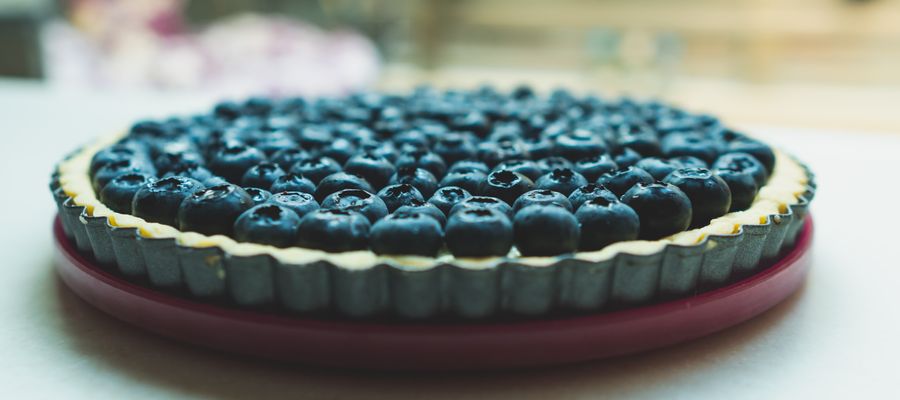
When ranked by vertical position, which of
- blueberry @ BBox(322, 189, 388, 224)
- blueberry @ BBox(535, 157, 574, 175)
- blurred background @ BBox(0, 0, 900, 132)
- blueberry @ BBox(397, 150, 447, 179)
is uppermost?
blueberry @ BBox(322, 189, 388, 224)

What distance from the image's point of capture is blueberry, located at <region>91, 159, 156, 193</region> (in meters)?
1.50

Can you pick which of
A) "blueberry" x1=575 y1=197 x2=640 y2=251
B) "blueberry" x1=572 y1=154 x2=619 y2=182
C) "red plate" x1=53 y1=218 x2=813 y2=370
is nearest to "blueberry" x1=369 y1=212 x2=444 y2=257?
"red plate" x1=53 y1=218 x2=813 y2=370

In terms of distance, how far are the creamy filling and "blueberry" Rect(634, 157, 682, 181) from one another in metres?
0.16

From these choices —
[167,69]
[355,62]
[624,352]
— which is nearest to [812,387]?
[624,352]

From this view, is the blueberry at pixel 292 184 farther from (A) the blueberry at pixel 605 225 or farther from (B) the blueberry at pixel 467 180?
(A) the blueberry at pixel 605 225

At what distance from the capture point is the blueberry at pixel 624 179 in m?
1.41

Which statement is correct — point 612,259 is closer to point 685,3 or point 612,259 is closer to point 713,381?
point 713,381

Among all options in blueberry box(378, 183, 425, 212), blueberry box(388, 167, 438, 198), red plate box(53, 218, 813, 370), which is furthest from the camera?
blueberry box(388, 167, 438, 198)

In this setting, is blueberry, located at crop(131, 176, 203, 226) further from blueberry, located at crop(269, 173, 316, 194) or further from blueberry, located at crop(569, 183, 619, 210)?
blueberry, located at crop(569, 183, 619, 210)

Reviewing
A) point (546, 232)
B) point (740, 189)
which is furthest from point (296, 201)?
point (740, 189)

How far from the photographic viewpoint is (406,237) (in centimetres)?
112

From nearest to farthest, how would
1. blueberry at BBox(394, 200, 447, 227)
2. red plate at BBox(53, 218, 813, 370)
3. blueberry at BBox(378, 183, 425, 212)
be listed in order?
1. red plate at BBox(53, 218, 813, 370)
2. blueberry at BBox(394, 200, 447, 227)
3. blueberry at BBox(378, 183, 425, 212)

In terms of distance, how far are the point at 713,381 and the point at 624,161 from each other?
23.3 inches

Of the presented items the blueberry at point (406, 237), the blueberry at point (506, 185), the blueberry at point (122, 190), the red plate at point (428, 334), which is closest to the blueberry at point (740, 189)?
the red plate at point (428, 334)
